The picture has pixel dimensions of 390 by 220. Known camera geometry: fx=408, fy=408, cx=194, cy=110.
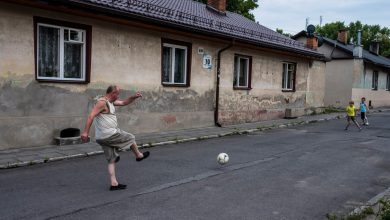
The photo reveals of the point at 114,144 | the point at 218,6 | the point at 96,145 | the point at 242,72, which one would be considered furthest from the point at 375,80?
the point at 114,144

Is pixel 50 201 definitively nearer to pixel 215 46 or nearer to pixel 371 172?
pixel 371 172

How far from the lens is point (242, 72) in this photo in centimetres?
1828

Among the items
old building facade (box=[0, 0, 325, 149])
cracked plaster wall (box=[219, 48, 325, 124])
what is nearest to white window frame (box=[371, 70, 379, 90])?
cracked plaster wall (box=[219, 48, 325, 124])

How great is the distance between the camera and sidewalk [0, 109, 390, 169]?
8795 mm

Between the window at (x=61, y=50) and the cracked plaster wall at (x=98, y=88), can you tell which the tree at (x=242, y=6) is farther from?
the window at (x=61, y=50)

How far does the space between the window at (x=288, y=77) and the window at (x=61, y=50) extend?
12.5 meters

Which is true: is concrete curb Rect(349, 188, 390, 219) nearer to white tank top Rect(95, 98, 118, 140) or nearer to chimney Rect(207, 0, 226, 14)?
white tank top Rect(95, 98, 118, 140)

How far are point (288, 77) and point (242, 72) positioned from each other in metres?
4.57

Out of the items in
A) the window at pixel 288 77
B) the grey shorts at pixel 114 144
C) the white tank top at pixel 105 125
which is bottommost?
the grey shorts at pixel 114 144

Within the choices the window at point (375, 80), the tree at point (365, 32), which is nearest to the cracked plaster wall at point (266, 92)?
the window at point (375, 80)

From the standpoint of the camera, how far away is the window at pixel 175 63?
14.3 meters

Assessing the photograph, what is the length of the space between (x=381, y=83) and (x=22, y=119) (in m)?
33.9

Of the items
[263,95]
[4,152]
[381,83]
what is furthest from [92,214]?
[381,83]

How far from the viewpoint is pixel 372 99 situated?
112 feet
